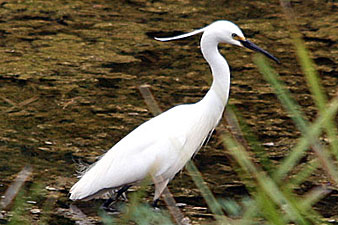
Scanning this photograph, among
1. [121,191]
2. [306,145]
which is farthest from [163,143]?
[306,145]

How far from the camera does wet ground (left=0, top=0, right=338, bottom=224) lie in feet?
11.5

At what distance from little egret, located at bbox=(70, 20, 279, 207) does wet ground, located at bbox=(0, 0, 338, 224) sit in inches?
7.5

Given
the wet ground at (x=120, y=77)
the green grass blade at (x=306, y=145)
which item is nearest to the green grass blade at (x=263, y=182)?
the green grass blade at (x=306, y=145)

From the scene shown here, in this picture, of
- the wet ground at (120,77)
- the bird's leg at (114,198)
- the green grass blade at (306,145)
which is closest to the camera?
the green grass blade at (306,145)

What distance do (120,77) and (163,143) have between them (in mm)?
1760

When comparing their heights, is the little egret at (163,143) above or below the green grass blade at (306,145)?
below

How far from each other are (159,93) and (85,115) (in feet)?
1.84

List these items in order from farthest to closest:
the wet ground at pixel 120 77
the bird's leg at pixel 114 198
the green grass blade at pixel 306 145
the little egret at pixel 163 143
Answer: the wet ground at pixel 120 77 < the bird's leg at pixel 114 198 < the little egret at pixel 163 143 < the green grass blade at pixel 306 145

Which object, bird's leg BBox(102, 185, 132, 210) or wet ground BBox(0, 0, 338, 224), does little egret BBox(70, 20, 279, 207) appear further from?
wet ground BBox(0, 0, 338, 224)

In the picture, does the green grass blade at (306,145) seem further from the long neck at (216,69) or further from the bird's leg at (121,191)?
the bird's leg at (121,191)

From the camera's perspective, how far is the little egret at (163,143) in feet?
9.75

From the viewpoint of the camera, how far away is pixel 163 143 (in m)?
2.99

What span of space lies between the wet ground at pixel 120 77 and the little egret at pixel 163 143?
0.19 m

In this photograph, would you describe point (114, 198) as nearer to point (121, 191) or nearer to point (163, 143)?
point (121, 191)
